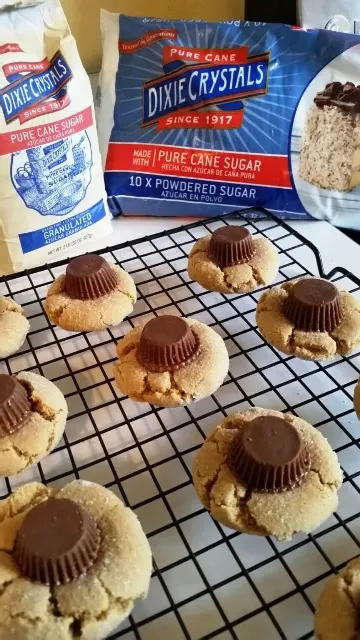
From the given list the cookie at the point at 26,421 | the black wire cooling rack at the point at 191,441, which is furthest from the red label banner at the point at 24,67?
the cookie at the point at 26,421

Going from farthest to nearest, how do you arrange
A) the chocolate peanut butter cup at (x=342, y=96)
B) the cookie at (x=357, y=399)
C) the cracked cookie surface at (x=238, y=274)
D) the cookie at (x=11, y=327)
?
the chocolate peanut butter cup at (x=342, y=96) < the cracked cookie surface at (x=238, y=274) < the cookie at (x=11, y=327) < the cookie at (x=357, y=399)

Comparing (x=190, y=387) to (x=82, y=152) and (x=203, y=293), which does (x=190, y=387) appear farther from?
(x=82, y=152)

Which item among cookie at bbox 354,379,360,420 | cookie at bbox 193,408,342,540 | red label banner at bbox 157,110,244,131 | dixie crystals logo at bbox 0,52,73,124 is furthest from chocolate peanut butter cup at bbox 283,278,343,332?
dixie crystals logo at bbox 0,52,73,124

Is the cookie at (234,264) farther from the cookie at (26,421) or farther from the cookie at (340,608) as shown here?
the cookie at (340,608)

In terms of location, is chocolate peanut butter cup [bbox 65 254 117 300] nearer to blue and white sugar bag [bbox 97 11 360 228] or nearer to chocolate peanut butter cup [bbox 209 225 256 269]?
chocolate peanut butter cup [bbox 209 225 256 269]

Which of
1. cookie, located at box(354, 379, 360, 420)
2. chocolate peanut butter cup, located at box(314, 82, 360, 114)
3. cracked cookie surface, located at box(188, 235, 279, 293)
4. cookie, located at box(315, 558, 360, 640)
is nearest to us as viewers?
cookie, located at box(315, 558, 360, 640)

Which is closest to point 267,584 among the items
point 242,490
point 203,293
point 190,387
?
point 242,490

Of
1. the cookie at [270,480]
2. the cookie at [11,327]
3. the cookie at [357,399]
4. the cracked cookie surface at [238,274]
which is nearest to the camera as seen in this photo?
the cookie at [270,480]

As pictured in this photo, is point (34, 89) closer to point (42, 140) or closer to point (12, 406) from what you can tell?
point (42, 140)
